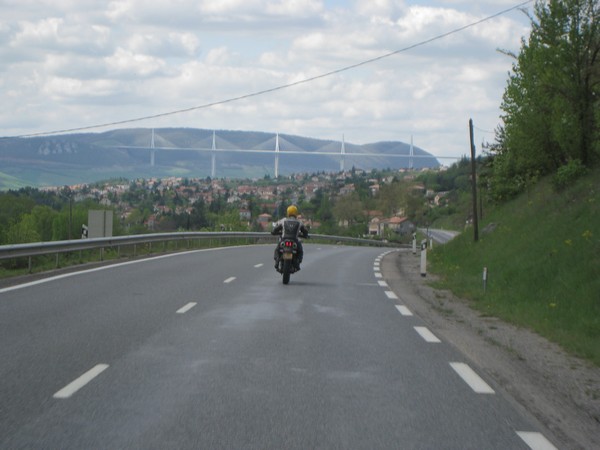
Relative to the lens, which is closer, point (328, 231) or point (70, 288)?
point (70, 288)


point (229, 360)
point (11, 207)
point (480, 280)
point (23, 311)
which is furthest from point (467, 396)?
point (11, 207)

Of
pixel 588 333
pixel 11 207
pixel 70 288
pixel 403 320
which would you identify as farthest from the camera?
pixel 11 207

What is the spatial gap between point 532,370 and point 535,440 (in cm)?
293

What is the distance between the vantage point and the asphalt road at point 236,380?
5641 millimetres

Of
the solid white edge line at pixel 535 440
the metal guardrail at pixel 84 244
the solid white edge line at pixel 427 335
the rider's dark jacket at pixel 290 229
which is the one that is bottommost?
the solid white edge line at pixel 427 335

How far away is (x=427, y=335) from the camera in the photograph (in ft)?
35.1

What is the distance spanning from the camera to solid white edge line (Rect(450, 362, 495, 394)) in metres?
7.27

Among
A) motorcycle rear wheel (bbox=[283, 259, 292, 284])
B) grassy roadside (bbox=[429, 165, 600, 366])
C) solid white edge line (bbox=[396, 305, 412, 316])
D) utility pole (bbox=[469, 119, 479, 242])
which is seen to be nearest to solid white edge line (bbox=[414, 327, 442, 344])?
grassy roadside (bbox=[429, 165, 600, 366])

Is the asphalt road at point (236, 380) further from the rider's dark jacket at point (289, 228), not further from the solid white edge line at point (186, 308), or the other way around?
the rider's dark jacket at point (289, 228)

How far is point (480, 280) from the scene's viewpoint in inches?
764

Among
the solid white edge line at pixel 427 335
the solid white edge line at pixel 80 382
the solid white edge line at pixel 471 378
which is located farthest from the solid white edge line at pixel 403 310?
the solid white edge line at pixel 80 382

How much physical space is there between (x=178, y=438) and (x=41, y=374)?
8.46 feet

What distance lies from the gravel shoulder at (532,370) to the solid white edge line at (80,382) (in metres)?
3.47

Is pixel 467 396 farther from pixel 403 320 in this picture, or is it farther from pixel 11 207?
pixel 11 207
